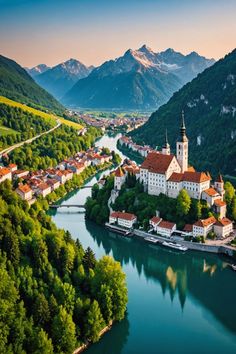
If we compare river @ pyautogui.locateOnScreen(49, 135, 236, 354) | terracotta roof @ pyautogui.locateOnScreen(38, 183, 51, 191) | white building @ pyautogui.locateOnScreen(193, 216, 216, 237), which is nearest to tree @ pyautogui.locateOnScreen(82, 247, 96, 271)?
river @ pyautogui.locateOnScreen(49, 135, 236, 354)

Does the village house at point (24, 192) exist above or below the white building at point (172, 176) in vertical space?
below

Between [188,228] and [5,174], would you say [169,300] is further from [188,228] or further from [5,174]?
[5,174]

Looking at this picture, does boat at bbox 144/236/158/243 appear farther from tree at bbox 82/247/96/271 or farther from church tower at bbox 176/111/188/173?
tree at bbox 82/247/96/271

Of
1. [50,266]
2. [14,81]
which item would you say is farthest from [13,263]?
[14,81]

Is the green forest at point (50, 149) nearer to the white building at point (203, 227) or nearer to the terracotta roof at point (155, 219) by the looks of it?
the terracotta roof at point (155, 219)

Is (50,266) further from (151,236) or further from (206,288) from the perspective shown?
(151,236)

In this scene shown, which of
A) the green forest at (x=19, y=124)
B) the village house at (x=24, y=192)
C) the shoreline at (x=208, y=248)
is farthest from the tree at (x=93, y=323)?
the green forest at (x=19, y=124)

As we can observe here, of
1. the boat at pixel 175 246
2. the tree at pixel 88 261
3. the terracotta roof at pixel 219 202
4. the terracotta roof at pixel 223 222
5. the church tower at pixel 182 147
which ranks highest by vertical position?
the church tower at pixel 182 147
